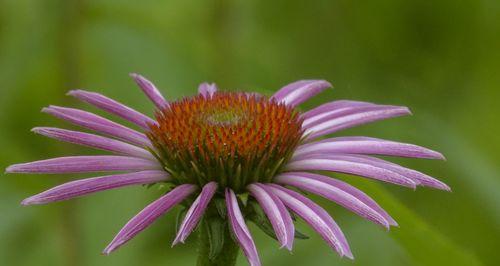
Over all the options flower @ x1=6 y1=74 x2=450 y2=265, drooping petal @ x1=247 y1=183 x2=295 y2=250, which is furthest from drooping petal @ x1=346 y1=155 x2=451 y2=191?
drooping petal @ x1=247 y1=183 x2=295 y2=250

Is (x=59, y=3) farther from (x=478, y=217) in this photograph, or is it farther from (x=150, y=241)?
(x=478, y=217)

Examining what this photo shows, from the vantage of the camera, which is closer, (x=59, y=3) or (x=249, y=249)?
(x=249, y=249)

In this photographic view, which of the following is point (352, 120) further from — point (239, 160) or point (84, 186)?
point (84, 186)

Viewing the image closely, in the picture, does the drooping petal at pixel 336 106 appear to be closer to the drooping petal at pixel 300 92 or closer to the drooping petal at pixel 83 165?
the drooping petal at pixel 300 92

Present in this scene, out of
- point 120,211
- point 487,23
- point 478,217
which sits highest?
point 487,23

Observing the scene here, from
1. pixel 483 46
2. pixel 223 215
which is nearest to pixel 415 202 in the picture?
pixel 483 46

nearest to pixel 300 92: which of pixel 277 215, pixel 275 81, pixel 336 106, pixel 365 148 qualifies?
pixel 336 106

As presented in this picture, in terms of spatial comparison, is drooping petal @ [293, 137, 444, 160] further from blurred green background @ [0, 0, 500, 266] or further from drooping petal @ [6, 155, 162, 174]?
drooping petal @ [6, 155, 162, 174]
